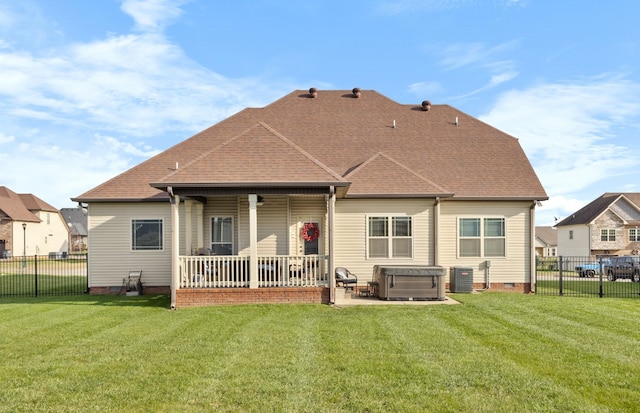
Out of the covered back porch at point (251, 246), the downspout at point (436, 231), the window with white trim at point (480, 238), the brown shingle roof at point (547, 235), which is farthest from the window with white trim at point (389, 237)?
the brown shingle roof at point (547, 235)

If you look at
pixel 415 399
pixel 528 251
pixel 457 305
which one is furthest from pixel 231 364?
pixel 528 251

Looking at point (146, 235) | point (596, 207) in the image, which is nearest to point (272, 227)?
point (146, 235)

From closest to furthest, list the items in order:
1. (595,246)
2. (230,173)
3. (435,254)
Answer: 1. (230,173)
2. (435,254)
3. (595,246)

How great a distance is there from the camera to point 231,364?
271 inches

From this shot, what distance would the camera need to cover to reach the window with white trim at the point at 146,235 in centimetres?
1565

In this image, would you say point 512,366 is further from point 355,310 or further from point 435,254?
point 435,254

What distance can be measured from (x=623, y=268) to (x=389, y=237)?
18.3 meters

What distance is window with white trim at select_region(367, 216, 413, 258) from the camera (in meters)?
15.1

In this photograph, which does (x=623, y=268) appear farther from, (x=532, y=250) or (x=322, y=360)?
(x=322, y=360)

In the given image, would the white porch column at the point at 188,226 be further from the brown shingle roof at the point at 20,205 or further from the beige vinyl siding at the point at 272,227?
the brown shingle roof at the point at 20,205

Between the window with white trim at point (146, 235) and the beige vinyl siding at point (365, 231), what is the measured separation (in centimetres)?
638

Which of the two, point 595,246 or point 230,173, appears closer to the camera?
point 230,173

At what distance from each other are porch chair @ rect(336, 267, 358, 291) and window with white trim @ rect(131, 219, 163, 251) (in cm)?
647

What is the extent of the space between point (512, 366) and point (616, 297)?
38.0ft
